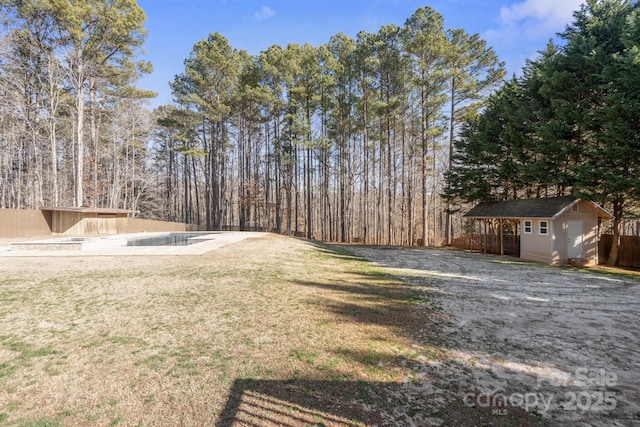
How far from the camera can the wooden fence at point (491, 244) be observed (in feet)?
51.6

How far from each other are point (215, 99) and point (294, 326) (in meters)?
24.0

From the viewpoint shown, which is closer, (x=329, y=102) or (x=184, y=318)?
(x=184, y=318)

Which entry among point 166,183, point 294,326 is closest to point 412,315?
point 294,326

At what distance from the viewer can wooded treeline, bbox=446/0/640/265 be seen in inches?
415

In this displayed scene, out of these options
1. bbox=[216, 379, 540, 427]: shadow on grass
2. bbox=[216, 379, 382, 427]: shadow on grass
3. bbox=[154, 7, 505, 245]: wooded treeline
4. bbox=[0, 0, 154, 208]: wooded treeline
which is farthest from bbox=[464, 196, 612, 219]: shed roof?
bbox=[0, 0, 154, 208]: wooded treeline

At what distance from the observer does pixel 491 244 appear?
1678 cm

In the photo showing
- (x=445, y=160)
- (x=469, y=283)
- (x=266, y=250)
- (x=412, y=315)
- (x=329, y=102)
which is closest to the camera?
(x=412, y=315)

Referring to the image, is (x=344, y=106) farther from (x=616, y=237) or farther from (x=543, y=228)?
(x=616, y=237)

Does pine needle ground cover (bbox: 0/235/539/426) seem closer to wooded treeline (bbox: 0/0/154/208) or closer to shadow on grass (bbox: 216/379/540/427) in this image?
shadow on grass (bbox: 216/379/540/427)

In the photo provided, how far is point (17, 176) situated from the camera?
20.9m

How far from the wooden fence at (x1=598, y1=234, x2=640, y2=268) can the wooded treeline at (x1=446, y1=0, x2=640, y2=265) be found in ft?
1.82

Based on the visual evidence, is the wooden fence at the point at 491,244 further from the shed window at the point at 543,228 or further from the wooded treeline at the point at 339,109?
the shed window at the point at 543,228

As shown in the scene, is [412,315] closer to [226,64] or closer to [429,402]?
[429,402]

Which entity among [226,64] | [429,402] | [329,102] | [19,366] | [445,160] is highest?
[226,64]
